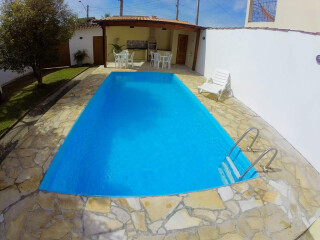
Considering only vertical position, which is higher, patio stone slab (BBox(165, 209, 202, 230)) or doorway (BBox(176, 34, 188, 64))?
doorway (BBox(176, 34, 188, 64))

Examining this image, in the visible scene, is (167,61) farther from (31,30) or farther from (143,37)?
(31,30)

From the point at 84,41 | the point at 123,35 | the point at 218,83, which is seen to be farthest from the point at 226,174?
the point at 84,41

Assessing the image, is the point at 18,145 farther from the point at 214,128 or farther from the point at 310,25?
the point at 310,25

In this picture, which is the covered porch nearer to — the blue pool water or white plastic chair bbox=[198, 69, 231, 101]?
white plastic chair bbox=[198, 69, 231, 101]

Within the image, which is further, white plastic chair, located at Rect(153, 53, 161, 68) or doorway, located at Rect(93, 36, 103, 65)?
doorway, located at Rect(93, 36, 103, 65)

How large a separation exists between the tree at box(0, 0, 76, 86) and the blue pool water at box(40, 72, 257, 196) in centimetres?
255

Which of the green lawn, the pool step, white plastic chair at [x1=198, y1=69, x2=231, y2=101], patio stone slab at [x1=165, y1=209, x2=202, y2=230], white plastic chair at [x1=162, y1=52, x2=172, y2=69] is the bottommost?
the pool step

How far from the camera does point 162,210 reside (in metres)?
2.93

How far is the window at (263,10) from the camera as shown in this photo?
9.85m

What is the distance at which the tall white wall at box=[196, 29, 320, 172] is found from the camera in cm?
425

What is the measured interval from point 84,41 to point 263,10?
11677mm

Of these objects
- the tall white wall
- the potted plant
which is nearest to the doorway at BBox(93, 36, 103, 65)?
the potted plant

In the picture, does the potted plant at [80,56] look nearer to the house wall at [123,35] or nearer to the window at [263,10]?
the house wall at [123,35]

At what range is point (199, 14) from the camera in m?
23.7
